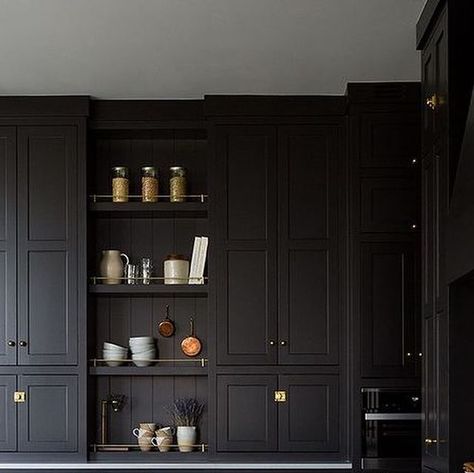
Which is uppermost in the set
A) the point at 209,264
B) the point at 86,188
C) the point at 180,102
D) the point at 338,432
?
the point at 180,102

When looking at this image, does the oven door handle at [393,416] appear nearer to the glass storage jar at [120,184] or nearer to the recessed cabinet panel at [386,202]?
the recessed cabinet panel at [386,202]

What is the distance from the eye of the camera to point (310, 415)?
21.3 feet

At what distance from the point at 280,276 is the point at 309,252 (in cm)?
22

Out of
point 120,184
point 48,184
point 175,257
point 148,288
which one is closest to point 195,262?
point 175,257

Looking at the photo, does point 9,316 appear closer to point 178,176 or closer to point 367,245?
point 178,176

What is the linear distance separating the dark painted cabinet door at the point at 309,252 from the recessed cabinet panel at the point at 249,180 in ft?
0.21

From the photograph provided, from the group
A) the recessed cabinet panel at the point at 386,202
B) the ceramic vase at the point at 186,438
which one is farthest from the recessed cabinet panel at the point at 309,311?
the ceramic vase at the point at 186,438

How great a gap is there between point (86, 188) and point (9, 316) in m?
0.88

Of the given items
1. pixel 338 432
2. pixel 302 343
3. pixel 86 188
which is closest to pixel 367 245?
pixel 302 343

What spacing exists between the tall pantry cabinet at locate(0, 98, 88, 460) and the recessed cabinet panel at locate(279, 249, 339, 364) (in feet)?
3.97

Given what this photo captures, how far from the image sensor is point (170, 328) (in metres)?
6.95

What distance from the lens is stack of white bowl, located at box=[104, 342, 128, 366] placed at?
675cm

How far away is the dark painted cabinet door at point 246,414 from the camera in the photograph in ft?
Answer: 21.3

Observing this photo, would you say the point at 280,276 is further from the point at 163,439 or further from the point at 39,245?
the point at 39,245
